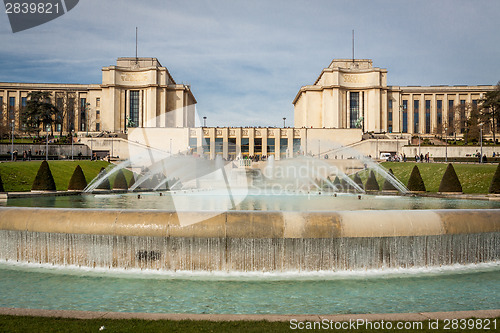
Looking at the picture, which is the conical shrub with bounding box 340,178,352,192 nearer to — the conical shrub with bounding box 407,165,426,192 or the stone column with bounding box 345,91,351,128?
the conical shrub with bounding box 407,165,426,192

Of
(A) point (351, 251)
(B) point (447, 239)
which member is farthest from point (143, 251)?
(B) point (447, 239)

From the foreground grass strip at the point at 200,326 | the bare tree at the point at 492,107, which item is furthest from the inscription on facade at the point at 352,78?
the foreground grass strip at the point at 200,326

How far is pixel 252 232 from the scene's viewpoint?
9.21 metres

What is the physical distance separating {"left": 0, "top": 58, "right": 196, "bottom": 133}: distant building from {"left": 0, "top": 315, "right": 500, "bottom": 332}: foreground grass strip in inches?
3958

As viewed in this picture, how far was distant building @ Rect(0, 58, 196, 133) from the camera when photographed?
106 metres

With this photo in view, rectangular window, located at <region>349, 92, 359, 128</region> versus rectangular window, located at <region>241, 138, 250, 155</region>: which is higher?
rectangular window, located at <region>349, 92, 359, 128</region>

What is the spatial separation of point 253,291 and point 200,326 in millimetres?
2860

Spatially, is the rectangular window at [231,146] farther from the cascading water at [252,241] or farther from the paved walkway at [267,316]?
the paved walkway at [267,316]

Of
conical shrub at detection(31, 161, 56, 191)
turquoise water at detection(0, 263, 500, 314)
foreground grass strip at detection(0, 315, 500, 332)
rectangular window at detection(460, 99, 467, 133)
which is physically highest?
rectangular window at detection(460, 99, 467, 133)

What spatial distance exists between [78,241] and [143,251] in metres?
1.71

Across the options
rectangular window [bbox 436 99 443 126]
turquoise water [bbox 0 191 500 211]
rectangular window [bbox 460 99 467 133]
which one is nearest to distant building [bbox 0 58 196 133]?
rectangular window [bbox 460 99 467 133]

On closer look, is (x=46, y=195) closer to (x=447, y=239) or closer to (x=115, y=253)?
(x=115, y=253)

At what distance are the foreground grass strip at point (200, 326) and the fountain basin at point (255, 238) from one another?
372 cm

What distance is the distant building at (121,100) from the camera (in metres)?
106
